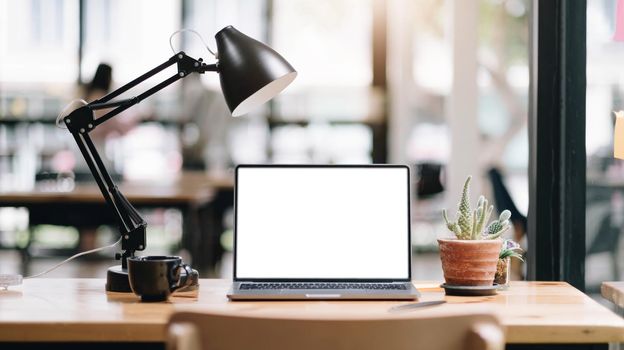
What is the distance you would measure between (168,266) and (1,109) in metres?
6.56

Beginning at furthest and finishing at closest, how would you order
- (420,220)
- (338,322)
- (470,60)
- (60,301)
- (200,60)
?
(420,220) → (470,60) → (200,60) → (60,301) → (338,322)

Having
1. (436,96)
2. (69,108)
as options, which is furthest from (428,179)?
(69,108)

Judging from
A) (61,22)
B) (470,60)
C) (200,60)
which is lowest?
(200,60)

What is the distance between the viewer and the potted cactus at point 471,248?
5.78 ft

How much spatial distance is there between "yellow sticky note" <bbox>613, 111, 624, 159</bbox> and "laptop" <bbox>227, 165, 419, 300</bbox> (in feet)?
2.14

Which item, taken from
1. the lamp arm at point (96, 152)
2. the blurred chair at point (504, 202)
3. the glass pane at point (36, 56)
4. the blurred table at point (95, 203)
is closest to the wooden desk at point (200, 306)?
the lamp arm at point (96, 152)

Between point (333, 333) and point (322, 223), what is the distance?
766 mm

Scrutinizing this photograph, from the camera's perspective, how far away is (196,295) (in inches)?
69.1

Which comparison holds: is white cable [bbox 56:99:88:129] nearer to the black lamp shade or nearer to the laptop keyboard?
the black lamp shade

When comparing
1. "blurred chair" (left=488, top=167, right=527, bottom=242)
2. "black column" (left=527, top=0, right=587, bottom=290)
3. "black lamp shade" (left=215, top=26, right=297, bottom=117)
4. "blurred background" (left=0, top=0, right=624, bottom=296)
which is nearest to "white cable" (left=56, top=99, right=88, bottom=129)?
"black lamp shade" (left=215, top=26, right=297, bottom=117)

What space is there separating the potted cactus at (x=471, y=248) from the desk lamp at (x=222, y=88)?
1.62ft

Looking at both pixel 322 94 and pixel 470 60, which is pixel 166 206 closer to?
pixel 470 60

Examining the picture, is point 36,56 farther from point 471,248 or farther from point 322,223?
point 471,248

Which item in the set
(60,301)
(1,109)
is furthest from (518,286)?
(1,109)
